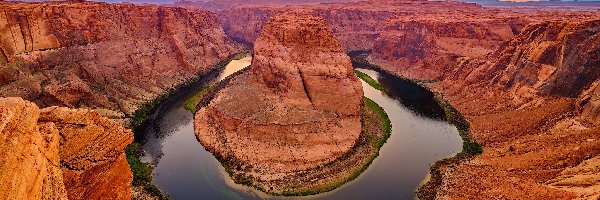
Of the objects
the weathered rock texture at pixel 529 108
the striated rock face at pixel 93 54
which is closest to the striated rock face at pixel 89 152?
the weathered rock texture at pixel 529 108

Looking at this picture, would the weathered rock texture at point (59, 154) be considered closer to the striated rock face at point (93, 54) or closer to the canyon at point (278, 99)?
the canyon at point (278, 99)

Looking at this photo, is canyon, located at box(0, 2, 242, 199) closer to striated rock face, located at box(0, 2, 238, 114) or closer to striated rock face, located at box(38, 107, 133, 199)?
striated rock face, located at box(38, 107, 133, 199)

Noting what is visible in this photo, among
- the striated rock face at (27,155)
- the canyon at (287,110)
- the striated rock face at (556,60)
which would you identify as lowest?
the canyon at (287,110)

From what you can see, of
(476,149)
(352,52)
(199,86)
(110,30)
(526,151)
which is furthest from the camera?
(352,52)

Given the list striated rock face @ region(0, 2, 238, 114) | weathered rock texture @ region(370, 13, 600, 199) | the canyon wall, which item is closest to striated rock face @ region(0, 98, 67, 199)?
weathered rock texture @ region(370, 13, 600, 199)

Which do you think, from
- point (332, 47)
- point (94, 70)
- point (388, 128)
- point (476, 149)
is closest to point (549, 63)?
point (476, 149)

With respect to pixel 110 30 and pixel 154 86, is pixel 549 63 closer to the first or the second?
pixel 154 86
